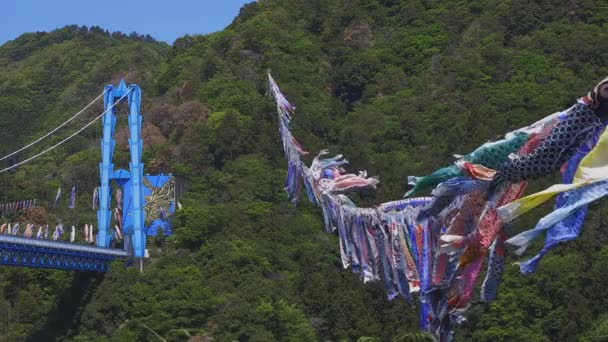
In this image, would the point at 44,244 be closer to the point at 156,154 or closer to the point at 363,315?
the point at 363,315

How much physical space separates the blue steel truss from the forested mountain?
2.78ft

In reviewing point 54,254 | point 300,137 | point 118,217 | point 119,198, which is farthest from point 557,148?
point 300,137

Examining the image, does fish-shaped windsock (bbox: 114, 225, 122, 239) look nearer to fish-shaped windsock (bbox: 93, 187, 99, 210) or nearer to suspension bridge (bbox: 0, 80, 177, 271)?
suspension bridge (bbox: 0, 80, 177, 271)

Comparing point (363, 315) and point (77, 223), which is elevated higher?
point (77, 223)

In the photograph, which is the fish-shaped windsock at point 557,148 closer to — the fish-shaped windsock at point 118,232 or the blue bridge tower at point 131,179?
the blue bridge tower at point 131,179

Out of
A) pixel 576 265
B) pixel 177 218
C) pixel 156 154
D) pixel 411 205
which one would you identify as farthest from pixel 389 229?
pixel 156 154

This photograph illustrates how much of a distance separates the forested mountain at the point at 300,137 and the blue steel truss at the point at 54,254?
847 mm

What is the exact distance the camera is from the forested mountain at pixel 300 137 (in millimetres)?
46844

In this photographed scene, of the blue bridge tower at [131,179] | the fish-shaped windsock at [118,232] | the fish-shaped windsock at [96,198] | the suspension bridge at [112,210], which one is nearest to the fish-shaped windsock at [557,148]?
the suspension bridge at [112,210]

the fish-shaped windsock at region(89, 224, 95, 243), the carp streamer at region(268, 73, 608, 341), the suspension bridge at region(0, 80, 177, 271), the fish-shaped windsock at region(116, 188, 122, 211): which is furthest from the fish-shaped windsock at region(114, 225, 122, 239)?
the carp streamer at region(268, 73, 608, 341)

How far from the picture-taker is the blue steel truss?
1786 inches

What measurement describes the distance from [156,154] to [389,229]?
47.1 m

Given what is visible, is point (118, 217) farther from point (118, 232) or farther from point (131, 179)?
point (131, 179)

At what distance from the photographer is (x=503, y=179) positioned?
1562cm
